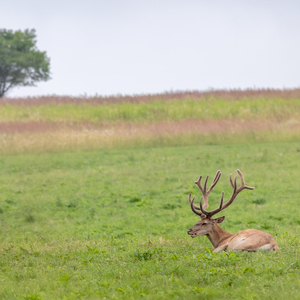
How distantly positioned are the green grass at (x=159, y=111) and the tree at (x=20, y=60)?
17.9 meters

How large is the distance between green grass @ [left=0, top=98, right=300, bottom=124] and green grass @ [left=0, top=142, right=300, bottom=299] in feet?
23.0

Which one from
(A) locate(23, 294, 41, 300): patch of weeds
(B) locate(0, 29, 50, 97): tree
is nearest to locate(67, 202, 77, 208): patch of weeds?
(A) locate(23, 294, 41, 300): patch of weeds

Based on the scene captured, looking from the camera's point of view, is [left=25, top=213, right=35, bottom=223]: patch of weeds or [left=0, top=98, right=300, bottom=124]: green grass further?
[left=0, top=98, right=300, bottom=124]: green grass

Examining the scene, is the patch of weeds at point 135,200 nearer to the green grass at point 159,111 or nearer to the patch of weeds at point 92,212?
the patch of weeds at point 92,212

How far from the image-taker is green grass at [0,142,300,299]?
6.25 m

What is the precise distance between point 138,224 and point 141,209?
5.01 ft

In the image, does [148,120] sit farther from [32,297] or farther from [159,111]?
[32,297]

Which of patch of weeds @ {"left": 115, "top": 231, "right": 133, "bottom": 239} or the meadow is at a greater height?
the meadow

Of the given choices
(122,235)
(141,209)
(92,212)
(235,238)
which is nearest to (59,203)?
(92,212)

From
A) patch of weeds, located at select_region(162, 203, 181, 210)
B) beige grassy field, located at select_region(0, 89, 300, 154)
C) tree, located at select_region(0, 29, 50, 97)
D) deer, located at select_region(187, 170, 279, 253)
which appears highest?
tree, located at select_region(0, 29, 50, 97)

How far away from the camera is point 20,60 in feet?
170

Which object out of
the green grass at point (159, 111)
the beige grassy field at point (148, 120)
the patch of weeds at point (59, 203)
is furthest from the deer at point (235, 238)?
the green grass at point (159, 111)

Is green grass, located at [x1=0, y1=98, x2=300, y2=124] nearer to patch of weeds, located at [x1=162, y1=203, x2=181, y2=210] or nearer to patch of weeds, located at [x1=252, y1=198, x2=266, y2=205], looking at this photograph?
patch of weeds, located at [x1=252, y1=198, x2=266, y2=205]

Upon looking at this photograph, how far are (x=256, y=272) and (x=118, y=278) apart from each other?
177 cm
